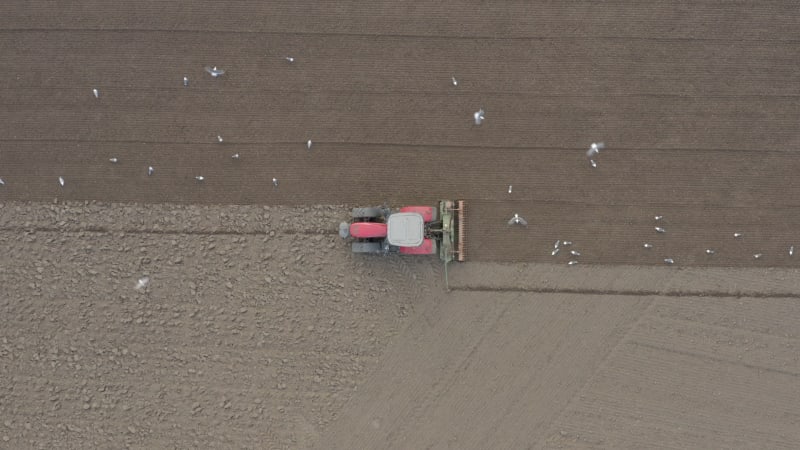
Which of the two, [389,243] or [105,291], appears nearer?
[389,243]

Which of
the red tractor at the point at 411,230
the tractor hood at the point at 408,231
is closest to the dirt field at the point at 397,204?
the red tractor at the point at 411,230

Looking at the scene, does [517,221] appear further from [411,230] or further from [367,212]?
[367,212]

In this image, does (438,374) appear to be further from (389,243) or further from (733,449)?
(733,449)

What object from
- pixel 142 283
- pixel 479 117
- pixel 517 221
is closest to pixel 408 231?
pixel 517 221

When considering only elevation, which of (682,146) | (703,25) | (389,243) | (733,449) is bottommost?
(733,449)

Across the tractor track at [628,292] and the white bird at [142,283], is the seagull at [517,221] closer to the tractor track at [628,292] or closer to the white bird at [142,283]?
the tractor track at [628,292]

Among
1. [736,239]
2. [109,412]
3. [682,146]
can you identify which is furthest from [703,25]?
[109,412]
